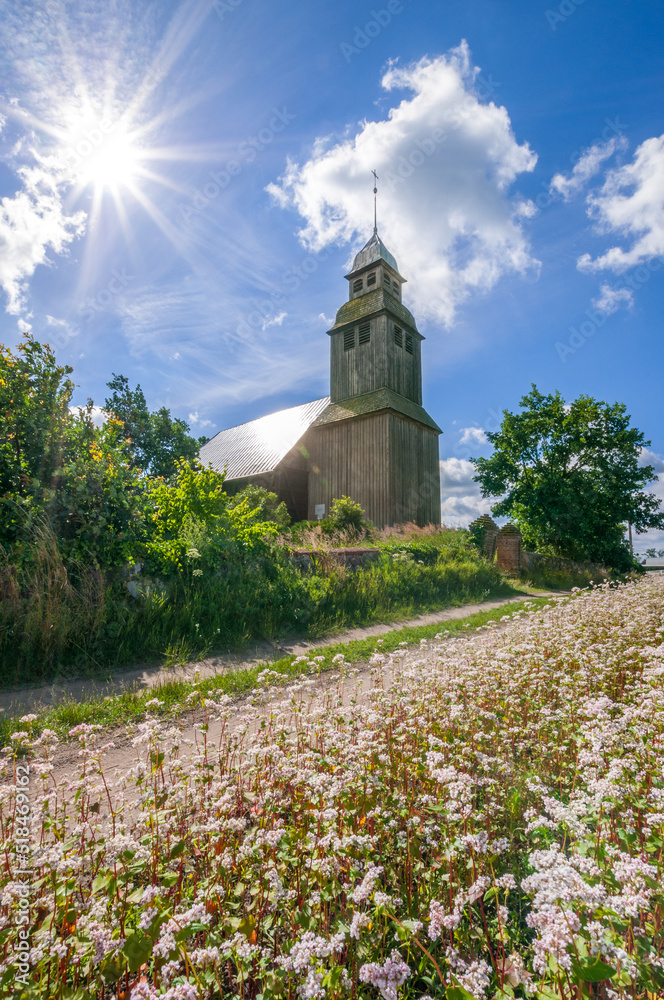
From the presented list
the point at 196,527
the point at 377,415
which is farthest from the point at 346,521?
the point at 196,527

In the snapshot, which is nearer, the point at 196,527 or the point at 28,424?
the point at 28,424

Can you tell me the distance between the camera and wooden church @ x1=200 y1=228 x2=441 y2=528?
61.6 feet

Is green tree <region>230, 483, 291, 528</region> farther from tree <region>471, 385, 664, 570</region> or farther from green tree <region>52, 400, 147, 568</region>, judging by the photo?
tree <region>471, 385, 664, 570</region>

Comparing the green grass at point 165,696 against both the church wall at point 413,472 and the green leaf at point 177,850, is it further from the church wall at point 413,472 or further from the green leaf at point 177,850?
the church wall at point 413,472

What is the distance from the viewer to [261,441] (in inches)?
971

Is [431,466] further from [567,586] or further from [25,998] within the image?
[25,998]

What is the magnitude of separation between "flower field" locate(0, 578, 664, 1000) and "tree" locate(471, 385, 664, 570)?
22.3 m

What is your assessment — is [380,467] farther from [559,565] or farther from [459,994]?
[459,994]

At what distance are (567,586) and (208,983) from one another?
799 inches

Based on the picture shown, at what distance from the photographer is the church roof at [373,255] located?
21.7 m

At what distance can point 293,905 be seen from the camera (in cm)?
172

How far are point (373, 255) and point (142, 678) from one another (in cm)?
2288

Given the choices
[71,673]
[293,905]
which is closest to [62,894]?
[293,905]

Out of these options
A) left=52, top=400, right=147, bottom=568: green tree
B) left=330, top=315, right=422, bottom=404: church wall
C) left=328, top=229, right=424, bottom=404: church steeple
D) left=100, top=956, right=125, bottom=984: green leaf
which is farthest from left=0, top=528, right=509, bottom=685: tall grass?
left=328, top=229, right=424, bottom=404: church steeple
